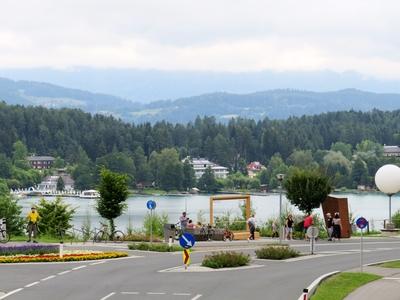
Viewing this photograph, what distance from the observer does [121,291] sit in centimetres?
2572

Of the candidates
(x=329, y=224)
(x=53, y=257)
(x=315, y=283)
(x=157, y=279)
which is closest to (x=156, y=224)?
(x=329, y=224)

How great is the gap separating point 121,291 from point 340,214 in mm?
25502

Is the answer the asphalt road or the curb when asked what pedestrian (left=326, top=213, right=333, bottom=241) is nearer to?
the asphalt road

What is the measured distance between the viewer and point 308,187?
2014 inches

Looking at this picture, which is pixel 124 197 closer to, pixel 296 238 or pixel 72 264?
pixel 296 238

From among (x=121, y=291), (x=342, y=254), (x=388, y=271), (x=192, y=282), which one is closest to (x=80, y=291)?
(x=121, y=291)

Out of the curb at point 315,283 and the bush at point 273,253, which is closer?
the curb at point 315,283

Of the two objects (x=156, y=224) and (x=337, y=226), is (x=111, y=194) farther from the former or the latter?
(x=337, y=226)

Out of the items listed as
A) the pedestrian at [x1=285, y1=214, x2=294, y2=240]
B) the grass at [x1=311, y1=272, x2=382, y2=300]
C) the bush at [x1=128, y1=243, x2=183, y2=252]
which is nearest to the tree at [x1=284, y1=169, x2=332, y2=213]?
the pedestrian at [x1=285, y1=214, x2=294, y2=240]

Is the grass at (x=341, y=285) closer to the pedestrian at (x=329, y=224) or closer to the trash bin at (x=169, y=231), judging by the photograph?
the trash bin at (x=169, y=231)

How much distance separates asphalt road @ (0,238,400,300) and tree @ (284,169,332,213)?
12747mm

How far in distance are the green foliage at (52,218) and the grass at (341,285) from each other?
2411 cm

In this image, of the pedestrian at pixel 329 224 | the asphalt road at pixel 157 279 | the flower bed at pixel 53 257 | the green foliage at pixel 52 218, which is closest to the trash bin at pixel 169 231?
the asphalt road at pixel 157 279

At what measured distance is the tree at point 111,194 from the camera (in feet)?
165
